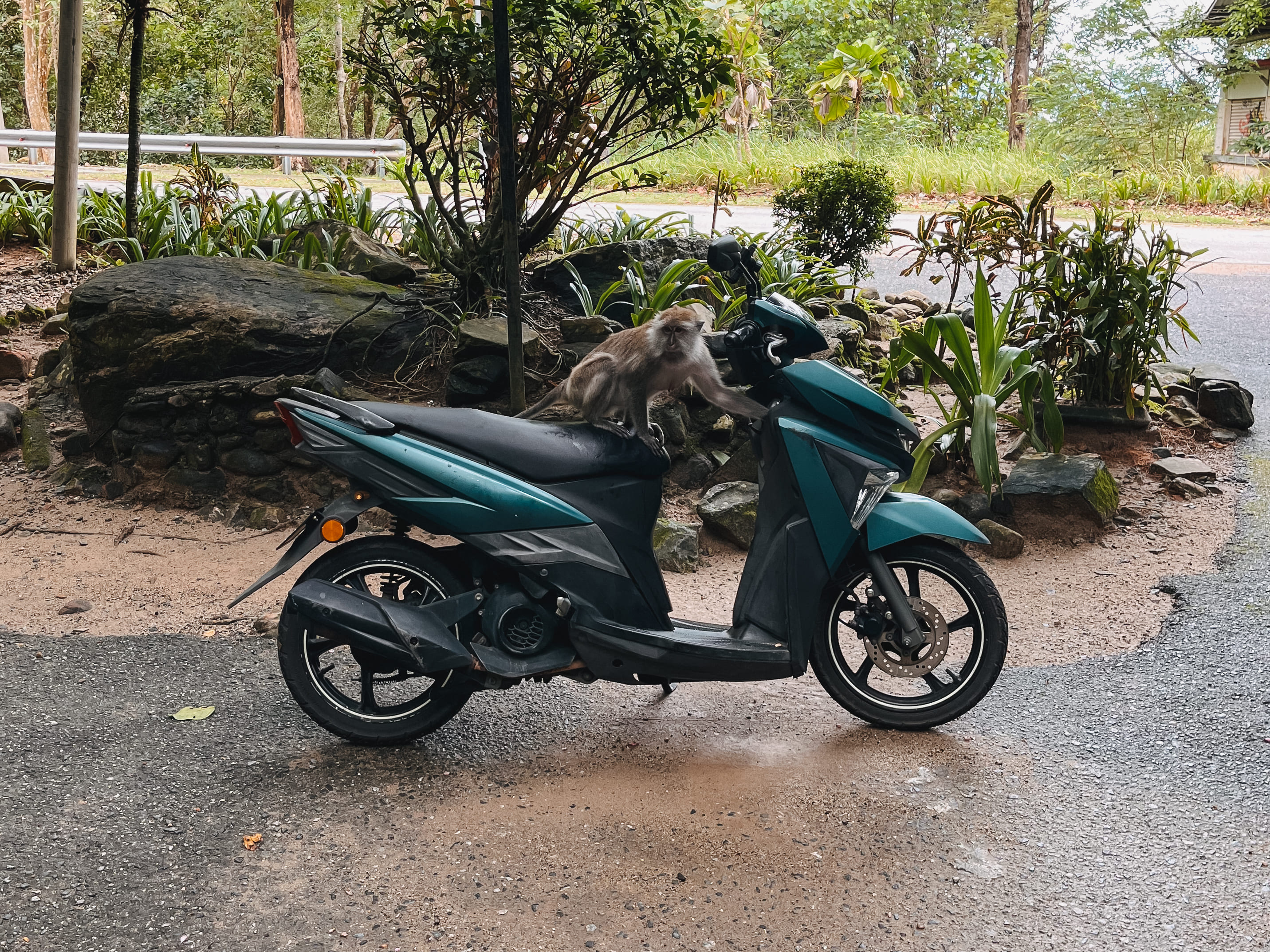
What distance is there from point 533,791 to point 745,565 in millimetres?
968

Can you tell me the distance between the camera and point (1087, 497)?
5.08 m

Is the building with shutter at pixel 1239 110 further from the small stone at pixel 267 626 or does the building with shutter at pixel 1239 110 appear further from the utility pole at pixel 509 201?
the small stone at pixel 267 626

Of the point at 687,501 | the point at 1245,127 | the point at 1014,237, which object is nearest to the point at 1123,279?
the point at 1014,237

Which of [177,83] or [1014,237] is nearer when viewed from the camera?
[1014,237]

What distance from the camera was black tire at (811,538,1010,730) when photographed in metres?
3.35

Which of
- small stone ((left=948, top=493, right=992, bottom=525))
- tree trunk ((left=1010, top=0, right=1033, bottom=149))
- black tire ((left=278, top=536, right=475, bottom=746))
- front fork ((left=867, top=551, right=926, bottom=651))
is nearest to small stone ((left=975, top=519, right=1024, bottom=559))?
small stone ((left=948, top=493, right=992, bottom=525))

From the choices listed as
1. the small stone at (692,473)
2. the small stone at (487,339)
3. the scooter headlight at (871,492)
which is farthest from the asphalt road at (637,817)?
the small stone at (487,339)

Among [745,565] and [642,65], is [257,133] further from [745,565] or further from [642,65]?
[745,565]

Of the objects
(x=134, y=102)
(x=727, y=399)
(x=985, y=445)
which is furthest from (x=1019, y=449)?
(x=134, y=102)

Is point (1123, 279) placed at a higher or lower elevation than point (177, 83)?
lower

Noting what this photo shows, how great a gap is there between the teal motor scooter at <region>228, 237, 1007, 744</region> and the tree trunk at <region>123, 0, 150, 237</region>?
486 centimetres

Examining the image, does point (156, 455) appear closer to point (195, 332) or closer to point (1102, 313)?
point (195, 332)

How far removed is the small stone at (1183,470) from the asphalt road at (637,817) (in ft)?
6.17

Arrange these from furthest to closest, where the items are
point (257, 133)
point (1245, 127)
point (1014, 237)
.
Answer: point (257, 133) < point (1245, 127) < point (1014, 237)
